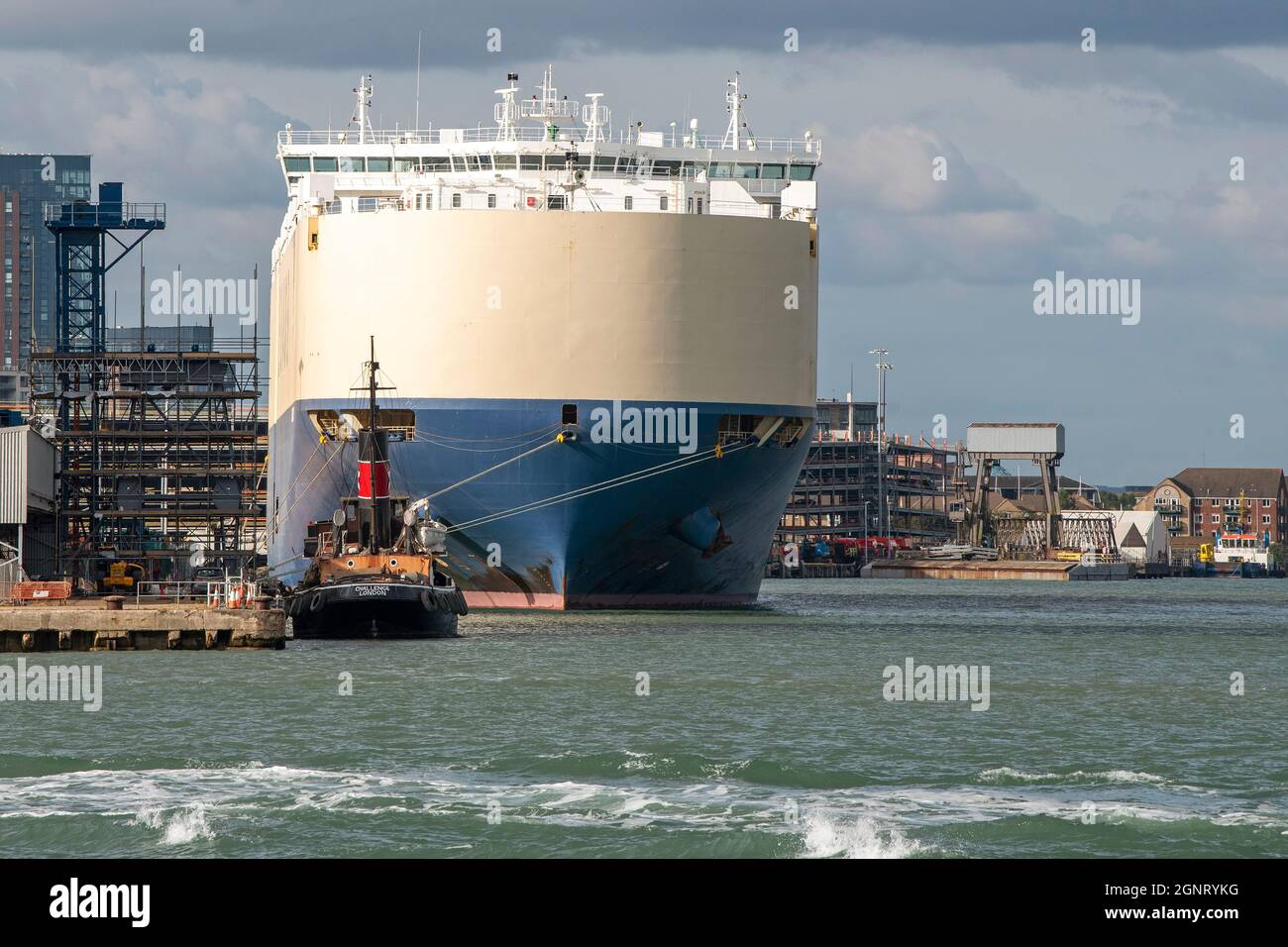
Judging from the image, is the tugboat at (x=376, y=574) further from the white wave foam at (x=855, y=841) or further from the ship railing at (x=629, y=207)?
the white wave foam at (x=855, y=841)

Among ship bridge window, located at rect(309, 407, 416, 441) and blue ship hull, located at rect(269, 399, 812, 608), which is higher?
ship bridge window, located at rect(309, 407, 416, 441)

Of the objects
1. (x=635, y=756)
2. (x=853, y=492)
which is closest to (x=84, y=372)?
(x=635, y=756)

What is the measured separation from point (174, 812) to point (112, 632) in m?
19.1

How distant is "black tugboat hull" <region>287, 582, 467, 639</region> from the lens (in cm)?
4231

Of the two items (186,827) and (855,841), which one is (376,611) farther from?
(855,841)

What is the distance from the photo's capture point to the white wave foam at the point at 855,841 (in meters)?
18.5

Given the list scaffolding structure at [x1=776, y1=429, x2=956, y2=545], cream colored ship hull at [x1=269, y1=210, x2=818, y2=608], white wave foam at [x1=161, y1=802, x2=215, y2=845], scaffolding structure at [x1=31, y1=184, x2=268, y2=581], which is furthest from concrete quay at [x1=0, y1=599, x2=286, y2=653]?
scaffolding structure at [x1=776, y1=429, x2=956, y2=545]

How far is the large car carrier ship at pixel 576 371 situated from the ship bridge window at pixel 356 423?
0.25ft

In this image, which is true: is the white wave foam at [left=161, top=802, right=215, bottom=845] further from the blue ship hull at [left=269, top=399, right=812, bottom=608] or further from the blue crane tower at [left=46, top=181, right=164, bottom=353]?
the blue crane tower at [left=46, top=181, right=164, bottom=353]

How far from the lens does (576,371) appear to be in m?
47.0

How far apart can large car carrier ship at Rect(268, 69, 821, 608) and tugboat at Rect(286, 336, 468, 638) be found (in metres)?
2.75

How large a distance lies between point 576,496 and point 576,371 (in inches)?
114
